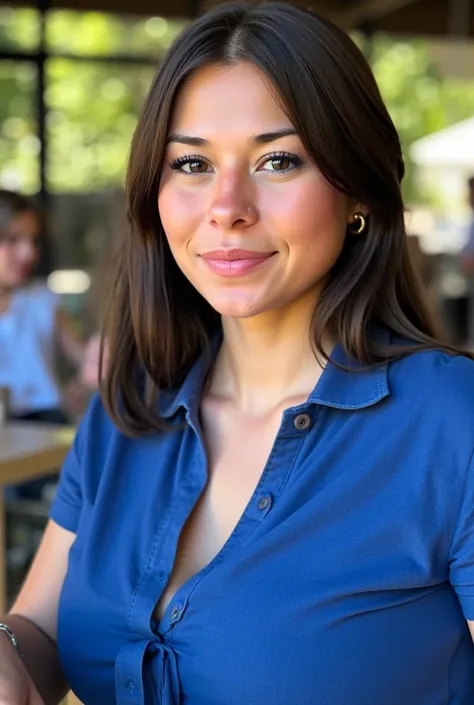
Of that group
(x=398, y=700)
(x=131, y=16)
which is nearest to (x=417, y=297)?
(x=398, y=700)

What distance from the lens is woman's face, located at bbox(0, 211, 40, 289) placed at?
4562 millimetres

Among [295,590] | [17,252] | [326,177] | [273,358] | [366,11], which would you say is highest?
[366,11]

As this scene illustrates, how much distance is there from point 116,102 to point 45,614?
6227mm

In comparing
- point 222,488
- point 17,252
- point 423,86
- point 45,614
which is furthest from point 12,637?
point 423,86

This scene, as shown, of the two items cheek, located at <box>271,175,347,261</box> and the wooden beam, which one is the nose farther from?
the wooden beam

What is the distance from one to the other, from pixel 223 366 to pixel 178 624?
456mm

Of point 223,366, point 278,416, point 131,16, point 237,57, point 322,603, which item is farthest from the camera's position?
point 131,16

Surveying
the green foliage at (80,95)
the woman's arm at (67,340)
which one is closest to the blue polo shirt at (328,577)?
the woman's arm at (67,340)

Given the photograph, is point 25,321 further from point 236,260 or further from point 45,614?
point 236,260

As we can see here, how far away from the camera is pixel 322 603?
1167 mm

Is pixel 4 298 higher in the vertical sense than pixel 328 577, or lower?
lower

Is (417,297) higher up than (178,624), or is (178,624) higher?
(417,297)

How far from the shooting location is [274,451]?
52.1 inches

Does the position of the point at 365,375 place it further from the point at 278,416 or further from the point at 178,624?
the point at 178,624
